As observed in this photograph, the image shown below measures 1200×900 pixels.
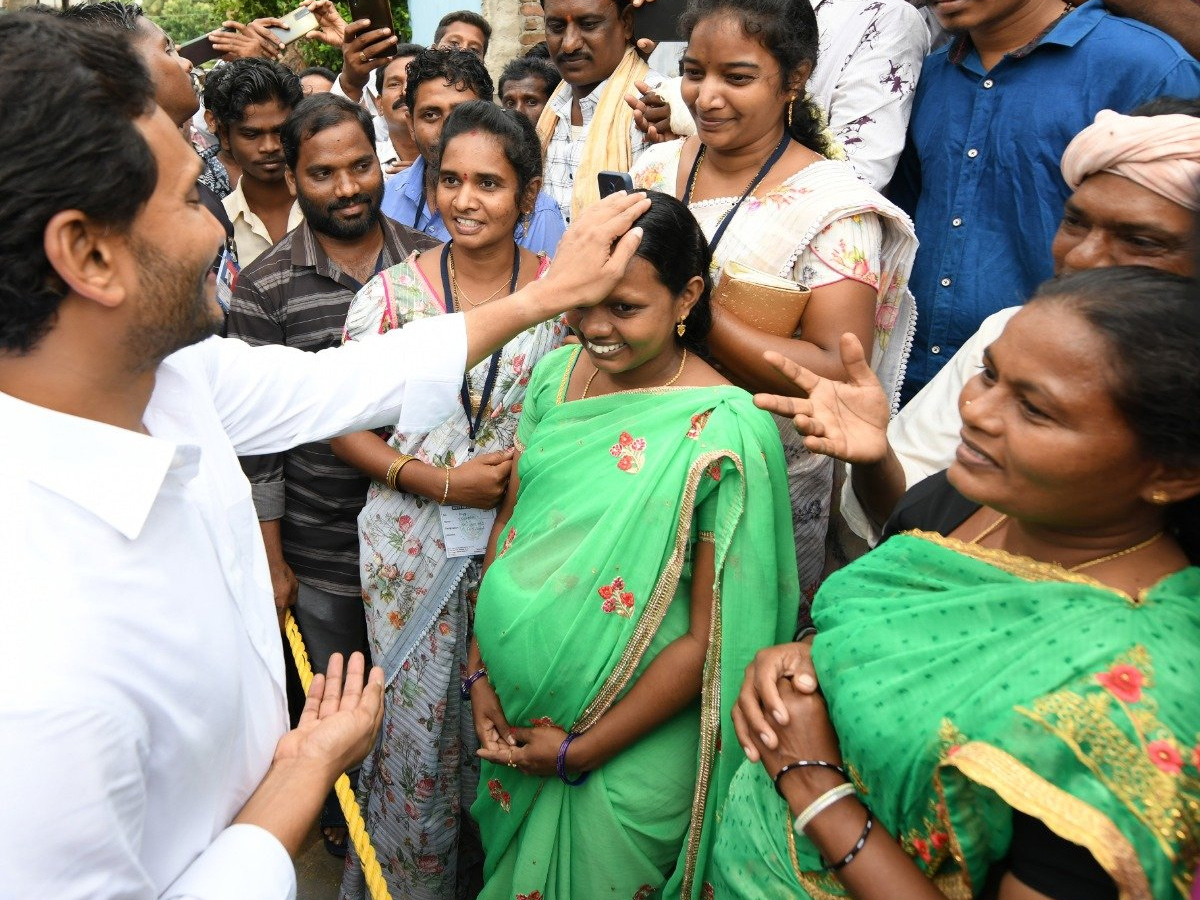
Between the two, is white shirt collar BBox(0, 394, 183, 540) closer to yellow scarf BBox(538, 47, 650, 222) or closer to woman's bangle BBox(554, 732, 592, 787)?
woman's bangle BBox(554, 732, 592, 787)

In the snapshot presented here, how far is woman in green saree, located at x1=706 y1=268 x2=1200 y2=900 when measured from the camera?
3.52ft

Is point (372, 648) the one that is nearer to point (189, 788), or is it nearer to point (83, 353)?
point (189, 788)

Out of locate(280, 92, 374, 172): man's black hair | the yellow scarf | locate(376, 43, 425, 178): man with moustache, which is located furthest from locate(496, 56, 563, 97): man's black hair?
locate(280, 92, 374, 172): man's black hair

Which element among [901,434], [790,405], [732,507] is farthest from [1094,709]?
[901,434]

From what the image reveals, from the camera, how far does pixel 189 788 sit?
1244 millimetres

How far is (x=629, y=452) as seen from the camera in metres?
2.02

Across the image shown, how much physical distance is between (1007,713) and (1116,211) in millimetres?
1072

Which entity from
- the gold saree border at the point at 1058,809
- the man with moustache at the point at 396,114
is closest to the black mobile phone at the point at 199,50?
the man with moustache at the point at 396,114

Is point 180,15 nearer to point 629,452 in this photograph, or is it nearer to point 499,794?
point 629,452

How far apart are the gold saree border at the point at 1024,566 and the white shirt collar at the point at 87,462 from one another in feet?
3.85

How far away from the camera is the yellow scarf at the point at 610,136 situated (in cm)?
343

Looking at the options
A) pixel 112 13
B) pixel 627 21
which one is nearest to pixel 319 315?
pixel 112 13

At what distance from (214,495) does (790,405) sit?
3.35ft

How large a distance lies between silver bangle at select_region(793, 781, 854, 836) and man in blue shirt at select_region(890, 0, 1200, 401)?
1.64 m
